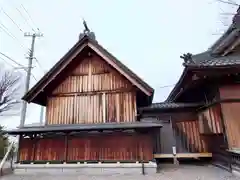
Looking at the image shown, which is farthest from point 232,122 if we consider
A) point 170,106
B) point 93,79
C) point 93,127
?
point 93,79

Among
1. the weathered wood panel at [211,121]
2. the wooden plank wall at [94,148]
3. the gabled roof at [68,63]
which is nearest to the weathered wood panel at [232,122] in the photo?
the weathered wood panel at [211,121]

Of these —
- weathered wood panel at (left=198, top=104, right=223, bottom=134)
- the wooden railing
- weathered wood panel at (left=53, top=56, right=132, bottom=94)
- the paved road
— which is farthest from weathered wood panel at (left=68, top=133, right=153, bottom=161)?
the wooden railing

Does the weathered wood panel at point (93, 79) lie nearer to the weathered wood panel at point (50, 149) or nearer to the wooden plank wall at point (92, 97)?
the wooden plank wall at point (92, 97)

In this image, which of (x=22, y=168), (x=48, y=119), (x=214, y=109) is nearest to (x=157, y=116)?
(x=214, y=109)

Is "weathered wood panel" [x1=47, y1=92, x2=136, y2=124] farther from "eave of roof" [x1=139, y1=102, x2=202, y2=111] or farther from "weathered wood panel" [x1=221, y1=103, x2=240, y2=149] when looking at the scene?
"weathered wood panel" [x1=221, y1=103, x2=240, y2=149]

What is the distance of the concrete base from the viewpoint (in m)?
7.18

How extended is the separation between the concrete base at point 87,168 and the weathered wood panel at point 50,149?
32 centimetres

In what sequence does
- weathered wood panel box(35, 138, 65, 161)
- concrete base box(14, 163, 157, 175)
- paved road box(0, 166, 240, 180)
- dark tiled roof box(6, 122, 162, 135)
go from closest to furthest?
paved road box(0, 166, 240, 180) < concrete base box(14, 163, 157, 175) < dark tiled roof box(6, 122, 162, 135) < weathered wood panel box(35, 138, 65, 161)

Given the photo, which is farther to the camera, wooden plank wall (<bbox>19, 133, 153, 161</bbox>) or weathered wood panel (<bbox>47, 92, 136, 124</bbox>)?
weathered wood panel (<bbox>47, 92, 136, 124</bbox>)

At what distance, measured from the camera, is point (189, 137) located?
30.8 ft

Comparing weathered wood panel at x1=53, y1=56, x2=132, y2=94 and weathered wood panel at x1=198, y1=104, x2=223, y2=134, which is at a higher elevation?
weathered wood panel at x1=53, y1=56, x2=132, y2=94

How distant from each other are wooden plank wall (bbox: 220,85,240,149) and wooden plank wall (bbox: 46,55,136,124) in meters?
3.64

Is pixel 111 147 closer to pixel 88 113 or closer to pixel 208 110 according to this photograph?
pixel 88 113

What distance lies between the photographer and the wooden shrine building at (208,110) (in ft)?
21.9
